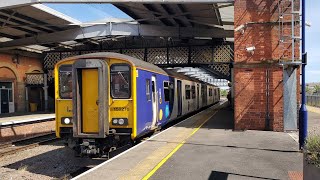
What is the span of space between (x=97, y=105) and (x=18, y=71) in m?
21.4

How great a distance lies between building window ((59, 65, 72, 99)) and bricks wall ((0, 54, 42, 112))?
1832cm

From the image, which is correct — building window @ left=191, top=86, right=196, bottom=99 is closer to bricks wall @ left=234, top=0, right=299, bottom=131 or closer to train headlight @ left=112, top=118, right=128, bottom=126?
bricks wall @ left=234, top=0, right=299, bottom=131

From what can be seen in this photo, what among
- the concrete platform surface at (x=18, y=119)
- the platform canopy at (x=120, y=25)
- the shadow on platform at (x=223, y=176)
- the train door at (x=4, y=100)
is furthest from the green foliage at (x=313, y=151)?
the train door at (x=4, y=100)

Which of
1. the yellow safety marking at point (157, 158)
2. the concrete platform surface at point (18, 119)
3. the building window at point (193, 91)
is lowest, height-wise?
the concrete platform surface at point (18, 119)

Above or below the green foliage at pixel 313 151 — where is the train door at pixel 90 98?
above

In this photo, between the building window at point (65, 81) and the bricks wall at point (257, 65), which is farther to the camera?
the bricks wall at point (257, 65)

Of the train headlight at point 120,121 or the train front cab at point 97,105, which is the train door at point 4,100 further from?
the train headlight at point 120,121

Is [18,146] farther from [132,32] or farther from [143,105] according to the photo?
[132,32]

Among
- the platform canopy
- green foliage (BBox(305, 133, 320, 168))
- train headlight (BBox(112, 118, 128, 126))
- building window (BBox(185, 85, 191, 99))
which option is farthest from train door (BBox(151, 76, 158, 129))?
building window (BBox(185, 85, 191, 99))

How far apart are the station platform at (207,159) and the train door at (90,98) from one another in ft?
3.90

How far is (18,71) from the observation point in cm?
2819

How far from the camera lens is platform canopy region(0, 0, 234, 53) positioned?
17953 mm

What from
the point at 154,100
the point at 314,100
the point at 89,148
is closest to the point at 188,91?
the point at 154,100

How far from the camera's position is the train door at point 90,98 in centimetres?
935
